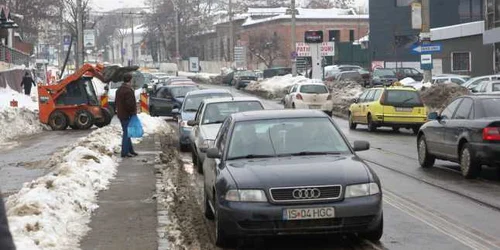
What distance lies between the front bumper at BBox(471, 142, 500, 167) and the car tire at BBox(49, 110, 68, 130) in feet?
62.1

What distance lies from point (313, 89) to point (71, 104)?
10.5 m

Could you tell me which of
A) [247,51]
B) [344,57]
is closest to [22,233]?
[344,57]

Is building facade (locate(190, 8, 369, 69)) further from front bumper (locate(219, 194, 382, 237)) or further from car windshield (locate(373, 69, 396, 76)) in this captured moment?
front bumper (locate(219, 194, 382, 237))

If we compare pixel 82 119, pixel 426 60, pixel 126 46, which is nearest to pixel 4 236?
pixel 82 119

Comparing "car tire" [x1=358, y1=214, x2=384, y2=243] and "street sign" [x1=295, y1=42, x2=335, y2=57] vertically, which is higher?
"street sign" [x1=295, y1=42, x2=335, y2=57]

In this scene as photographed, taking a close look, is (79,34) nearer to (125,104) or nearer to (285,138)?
(125,104)

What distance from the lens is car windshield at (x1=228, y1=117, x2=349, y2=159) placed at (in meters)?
8.62

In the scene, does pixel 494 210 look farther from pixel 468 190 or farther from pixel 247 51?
pixel 247 51

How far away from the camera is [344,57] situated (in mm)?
86562

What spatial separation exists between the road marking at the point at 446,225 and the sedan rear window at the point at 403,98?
13454 mm

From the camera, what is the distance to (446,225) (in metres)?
9.05

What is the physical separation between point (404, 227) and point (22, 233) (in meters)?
4.27

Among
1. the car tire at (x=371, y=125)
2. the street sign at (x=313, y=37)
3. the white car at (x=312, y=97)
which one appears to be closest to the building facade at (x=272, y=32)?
the street sign at (x=313, y=37)

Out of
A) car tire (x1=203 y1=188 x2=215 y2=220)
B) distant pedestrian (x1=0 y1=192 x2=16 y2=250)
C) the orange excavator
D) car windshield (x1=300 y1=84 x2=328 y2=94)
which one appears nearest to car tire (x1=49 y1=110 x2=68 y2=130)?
the orange excavator
